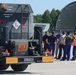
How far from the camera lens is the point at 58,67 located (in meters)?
22.6

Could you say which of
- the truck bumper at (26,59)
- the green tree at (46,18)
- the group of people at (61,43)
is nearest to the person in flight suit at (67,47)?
the group of people at (61,43)

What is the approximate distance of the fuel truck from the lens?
19.0 m

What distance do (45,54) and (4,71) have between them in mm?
1948

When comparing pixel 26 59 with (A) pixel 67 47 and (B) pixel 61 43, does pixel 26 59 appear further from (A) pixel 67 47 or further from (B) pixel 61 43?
(B) pixel 61 43

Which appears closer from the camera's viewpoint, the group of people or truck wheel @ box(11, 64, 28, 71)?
truck wheel @ box(11, 64, 28, 71)

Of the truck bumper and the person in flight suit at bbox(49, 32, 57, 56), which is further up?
the person in flight suit at bbox(49, 32, 57, 56)

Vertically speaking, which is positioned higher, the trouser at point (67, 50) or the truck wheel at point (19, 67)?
the trouser at point (67, 50)

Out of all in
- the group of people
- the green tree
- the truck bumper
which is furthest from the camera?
the green tree

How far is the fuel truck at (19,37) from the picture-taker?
19047 millimetres

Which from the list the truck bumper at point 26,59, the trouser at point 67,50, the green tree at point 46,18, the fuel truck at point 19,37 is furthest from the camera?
Result: the green tree at point 46,18

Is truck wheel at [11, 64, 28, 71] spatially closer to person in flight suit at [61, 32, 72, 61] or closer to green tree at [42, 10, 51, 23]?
person in flight suit at [61, 32, 72, 61]

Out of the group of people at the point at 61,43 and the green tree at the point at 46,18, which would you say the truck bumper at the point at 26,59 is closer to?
the group of people at the point at 61,43

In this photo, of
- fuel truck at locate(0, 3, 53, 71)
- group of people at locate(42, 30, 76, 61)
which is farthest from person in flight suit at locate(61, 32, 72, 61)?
fuel truck at locate(0, 3, 53, 71)

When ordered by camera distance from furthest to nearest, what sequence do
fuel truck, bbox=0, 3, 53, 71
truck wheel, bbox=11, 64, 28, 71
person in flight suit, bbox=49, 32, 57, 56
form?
person in flight suit, bbox=49, 32, 57, 56, truck wheel, bbox=11, 64, 28, 71, fuel truck, bbox=0, 3, 53, 71
